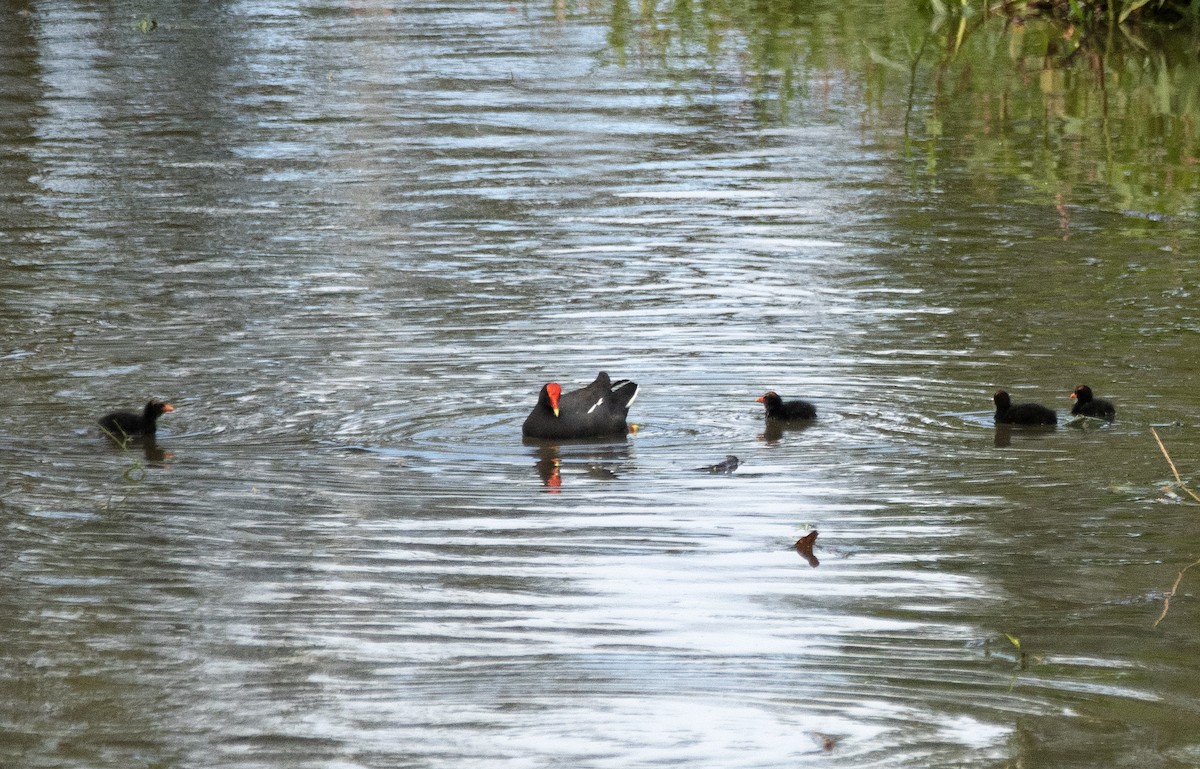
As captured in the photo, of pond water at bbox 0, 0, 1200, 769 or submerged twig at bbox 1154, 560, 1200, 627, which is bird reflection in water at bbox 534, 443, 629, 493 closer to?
pond water at bbox 0, 0, 1200, 769

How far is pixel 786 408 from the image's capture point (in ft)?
35.1

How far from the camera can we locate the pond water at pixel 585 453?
6496mm

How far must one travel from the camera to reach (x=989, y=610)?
7449mm

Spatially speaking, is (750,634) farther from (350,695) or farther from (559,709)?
(350,695)

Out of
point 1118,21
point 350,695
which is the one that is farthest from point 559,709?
point 1118,21

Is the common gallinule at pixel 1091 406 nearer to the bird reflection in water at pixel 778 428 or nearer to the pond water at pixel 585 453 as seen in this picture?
the pond water at pixel 585 453

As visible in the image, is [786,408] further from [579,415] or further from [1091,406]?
[1091,406]

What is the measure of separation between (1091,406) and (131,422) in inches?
203

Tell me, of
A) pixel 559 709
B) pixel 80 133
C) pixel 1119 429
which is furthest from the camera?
pixel 80 133

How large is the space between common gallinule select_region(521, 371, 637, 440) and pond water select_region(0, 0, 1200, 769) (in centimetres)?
12

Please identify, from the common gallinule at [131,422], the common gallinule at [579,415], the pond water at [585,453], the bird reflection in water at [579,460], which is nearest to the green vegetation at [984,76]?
the pond water at [585,453]

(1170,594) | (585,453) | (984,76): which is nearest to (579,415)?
(585,453)

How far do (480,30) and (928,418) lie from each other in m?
20.3

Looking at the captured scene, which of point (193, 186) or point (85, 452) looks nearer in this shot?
point (85, 452)
